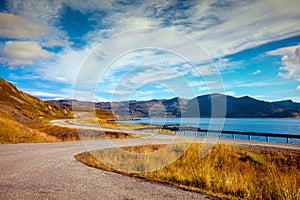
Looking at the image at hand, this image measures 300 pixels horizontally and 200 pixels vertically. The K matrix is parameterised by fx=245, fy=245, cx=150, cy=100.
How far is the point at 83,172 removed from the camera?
7613 mm

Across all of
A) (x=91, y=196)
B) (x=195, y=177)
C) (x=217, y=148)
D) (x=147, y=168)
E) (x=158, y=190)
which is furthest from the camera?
(x=217, y=148)

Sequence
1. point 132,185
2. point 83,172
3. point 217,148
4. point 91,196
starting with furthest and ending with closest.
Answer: point 217,148, point 83,172, point 132,185, point 91,196

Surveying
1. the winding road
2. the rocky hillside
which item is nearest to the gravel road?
the winding road

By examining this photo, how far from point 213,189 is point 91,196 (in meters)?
2.97

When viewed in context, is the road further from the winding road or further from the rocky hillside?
the rocky hillside

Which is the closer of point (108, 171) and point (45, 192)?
point (45, 192)

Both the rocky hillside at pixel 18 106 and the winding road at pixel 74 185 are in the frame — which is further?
the rocky hillside at pixel 18 106

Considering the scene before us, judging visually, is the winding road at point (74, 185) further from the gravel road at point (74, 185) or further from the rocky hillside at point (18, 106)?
the rocky hillside at point (18, 106)

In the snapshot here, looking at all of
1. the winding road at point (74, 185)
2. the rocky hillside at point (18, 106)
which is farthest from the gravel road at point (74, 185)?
the rocky hillside at point (18, 106)

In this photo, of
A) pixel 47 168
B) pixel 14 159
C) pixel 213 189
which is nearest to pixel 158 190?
pixel 213 189

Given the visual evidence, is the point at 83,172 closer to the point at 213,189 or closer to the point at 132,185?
the point at 132,185

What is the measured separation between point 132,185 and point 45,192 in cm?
202

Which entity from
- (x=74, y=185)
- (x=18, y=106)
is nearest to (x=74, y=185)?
(x=74, y=185)

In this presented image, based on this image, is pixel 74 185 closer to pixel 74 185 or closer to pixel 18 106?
pixel 74 185
